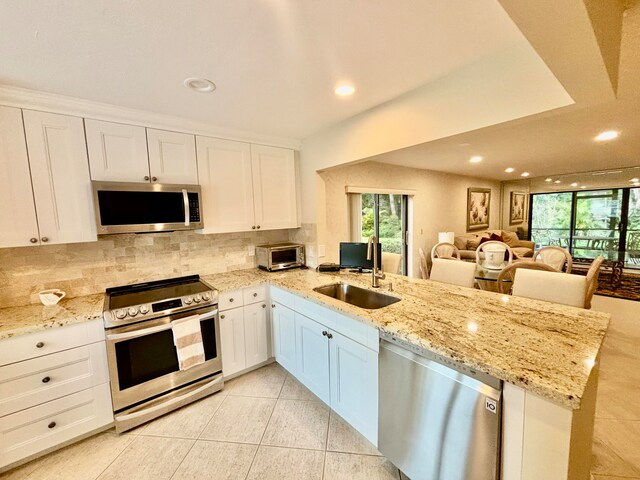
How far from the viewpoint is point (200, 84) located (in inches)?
65.5

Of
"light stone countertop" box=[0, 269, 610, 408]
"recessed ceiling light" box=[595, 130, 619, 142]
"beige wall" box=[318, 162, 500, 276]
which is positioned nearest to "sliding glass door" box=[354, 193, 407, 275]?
"beige wall" box=[318, 162, 500, 276]

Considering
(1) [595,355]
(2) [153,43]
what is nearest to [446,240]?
(1) [595,355]

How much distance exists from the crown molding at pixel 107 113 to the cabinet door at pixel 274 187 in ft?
0.67

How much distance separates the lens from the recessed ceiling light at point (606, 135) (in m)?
2.89

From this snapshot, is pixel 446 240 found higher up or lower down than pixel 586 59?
lower down

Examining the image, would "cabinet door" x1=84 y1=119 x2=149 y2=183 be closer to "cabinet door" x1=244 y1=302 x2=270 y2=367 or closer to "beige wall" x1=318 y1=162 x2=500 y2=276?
"cabinet door" x1=244 y1=302 x2=270 y2=367

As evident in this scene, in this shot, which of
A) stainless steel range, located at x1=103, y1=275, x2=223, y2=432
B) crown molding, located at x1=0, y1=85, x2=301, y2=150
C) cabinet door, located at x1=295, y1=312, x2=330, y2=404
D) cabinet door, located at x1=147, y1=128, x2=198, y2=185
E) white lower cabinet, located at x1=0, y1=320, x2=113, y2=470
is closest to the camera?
white lower cabinet, located at x1=0, y1=320, x2=113, y2=470

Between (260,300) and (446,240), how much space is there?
12.5 feet

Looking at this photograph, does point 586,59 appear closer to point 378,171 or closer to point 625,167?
point 378,171

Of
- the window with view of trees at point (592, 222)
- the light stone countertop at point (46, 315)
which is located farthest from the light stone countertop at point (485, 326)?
the window with view of trees at point (592, 222)

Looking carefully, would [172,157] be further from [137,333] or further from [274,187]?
[137,333]

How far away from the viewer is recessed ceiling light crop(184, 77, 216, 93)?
63.2 inches

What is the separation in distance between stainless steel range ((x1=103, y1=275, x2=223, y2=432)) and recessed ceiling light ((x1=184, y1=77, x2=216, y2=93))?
1.51 m

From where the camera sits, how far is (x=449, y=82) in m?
1.59
